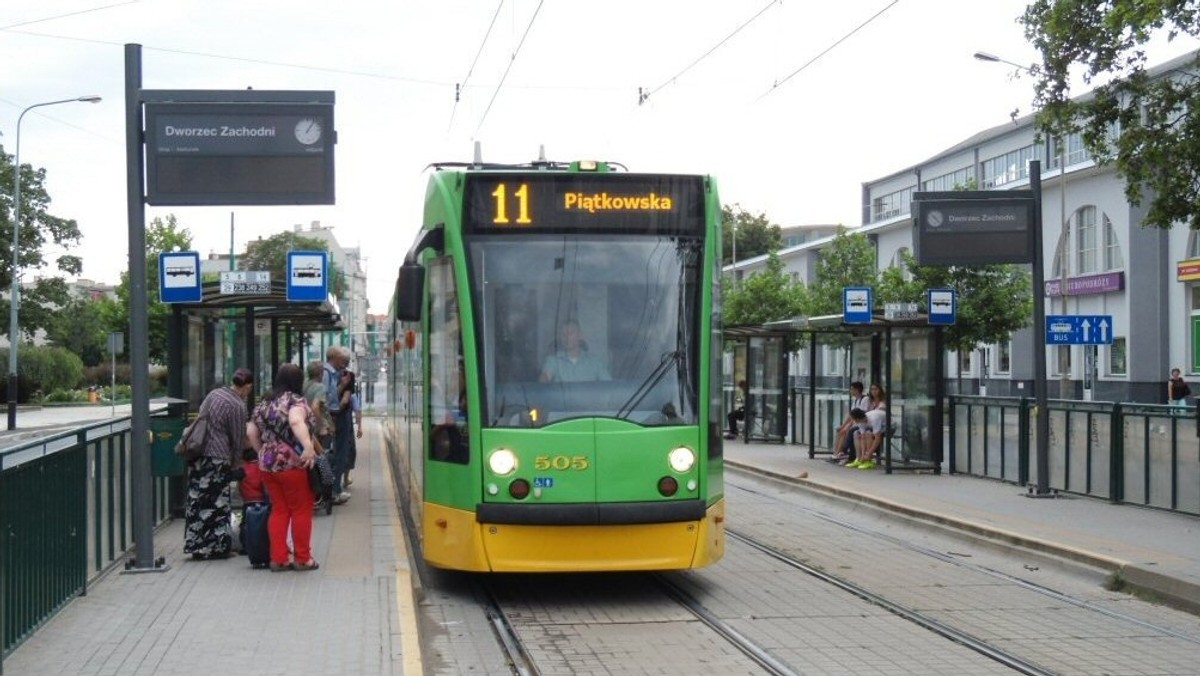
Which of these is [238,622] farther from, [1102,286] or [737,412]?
[1102,286]

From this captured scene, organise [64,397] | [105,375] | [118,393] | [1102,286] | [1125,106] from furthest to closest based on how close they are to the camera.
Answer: [105,375] < [118,393] < [64,397] < [1102,286] < [1125,106]

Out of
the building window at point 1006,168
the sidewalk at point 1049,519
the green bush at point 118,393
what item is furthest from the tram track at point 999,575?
the green bush at point 118,393

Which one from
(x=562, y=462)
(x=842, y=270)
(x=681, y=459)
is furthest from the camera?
(x=842, y=270)

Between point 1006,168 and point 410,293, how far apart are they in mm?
53583

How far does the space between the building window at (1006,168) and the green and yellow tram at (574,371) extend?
48282 mm

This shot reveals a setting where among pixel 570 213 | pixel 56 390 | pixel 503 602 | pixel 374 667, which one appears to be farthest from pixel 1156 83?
pixel 56 390

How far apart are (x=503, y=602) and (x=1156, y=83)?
28.7 ft

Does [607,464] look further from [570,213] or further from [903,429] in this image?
[903,429]

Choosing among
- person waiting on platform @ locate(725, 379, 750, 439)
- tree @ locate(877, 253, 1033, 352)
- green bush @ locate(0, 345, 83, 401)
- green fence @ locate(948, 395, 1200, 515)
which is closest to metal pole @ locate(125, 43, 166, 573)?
green fence @ locate(948, 395, 1200, 515)

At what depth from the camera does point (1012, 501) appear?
18500mm

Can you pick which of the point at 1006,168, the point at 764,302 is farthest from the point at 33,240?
the point at 1006,168

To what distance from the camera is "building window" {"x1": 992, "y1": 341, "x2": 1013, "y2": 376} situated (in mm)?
57438

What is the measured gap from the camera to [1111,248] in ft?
163

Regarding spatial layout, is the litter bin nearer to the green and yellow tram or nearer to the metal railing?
the metal railing
